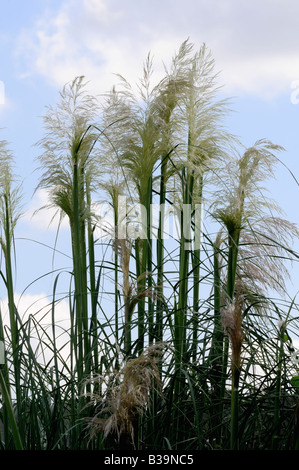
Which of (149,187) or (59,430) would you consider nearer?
(59,430)

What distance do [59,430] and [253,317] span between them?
1167 mm

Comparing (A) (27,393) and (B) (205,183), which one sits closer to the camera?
(A) (27,393)

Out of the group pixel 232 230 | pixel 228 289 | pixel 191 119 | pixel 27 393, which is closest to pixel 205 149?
pixel 191 119

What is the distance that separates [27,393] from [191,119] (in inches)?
64.6

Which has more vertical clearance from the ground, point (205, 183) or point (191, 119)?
point (191, 119)

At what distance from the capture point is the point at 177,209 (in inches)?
134
